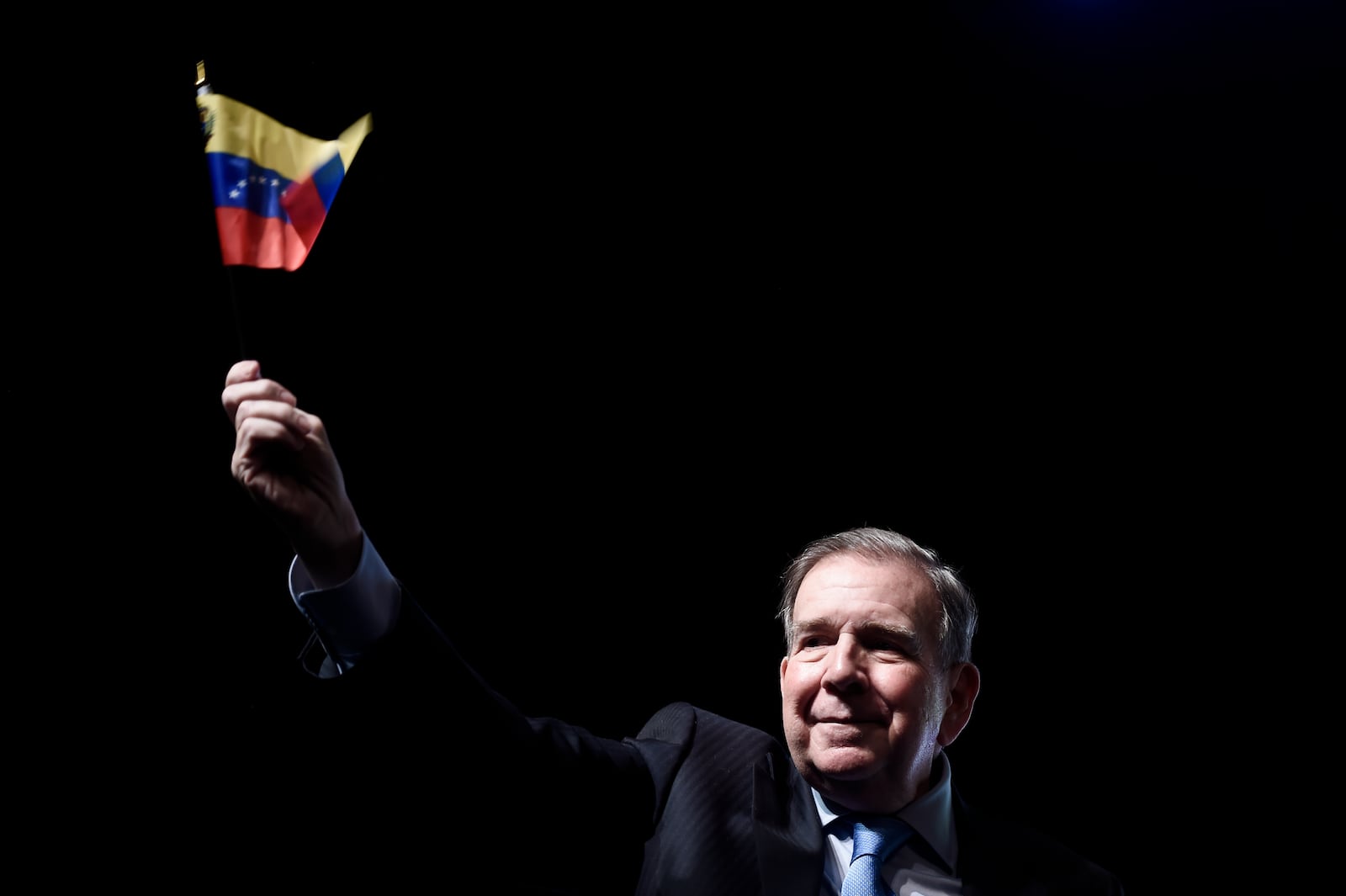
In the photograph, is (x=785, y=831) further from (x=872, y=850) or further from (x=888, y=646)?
(x=888, y=646)

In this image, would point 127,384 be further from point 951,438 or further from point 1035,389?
point 1035,389

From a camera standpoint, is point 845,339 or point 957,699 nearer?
point 957,699

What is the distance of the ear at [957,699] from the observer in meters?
2.08

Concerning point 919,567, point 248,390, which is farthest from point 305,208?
point 919,567

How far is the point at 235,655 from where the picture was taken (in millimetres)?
2352

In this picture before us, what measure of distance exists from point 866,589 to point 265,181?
48.0 inches

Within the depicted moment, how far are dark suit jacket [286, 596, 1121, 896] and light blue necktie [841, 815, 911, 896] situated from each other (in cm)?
6

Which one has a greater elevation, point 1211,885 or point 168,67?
Answer: point 168,67

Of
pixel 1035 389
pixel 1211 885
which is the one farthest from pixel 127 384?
pixel 1211 885

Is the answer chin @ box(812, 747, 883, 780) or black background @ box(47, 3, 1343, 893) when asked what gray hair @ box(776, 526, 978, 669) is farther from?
black background @ box(47, 3, 1343, 893)

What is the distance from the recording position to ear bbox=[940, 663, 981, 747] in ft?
6.83

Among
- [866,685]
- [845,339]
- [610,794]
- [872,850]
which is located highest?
[845,339]

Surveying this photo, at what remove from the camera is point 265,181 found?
1603mm

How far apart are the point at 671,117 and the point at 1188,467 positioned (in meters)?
1.74
